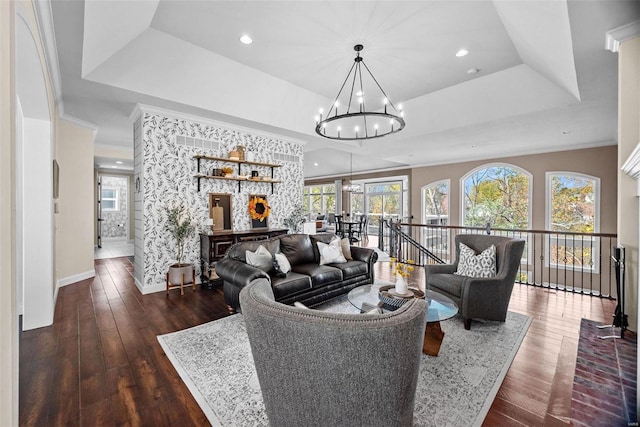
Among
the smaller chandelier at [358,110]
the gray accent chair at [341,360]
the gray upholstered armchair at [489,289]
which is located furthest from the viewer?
the smaller chandelier at [358,110]

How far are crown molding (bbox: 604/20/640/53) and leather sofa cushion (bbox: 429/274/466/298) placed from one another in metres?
2.62

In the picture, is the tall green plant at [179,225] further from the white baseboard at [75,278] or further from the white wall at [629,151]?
the white wall at [629,151]

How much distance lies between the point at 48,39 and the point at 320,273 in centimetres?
369

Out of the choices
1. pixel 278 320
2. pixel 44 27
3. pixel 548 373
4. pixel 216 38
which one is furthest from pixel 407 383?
pixel 216 38

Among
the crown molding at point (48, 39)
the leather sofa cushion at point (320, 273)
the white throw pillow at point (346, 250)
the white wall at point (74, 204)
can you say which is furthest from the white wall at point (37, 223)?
the white throw pillow at point (346, 250)

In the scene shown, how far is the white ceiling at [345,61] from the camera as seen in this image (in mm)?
2732

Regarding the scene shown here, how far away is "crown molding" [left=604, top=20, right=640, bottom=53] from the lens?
7.79 ft

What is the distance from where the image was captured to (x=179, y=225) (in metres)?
4.44

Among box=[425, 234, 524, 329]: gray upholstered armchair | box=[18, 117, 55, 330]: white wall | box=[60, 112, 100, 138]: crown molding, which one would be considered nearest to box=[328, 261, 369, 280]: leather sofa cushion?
box=[425, 234, 524, 329]: gray upholstered armchair

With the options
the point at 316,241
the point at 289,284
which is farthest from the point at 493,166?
the point at 289,284

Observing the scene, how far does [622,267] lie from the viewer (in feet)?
9.66

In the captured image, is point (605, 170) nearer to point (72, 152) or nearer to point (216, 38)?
point (216, 38)

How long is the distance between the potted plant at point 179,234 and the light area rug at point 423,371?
148 centimetres

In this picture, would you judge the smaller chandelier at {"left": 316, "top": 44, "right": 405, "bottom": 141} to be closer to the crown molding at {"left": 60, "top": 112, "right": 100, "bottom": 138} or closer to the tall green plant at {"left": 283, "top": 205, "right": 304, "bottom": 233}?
the tall green plant at {"left": 283, "top": 205, "right": 304, "bottom": 233}
